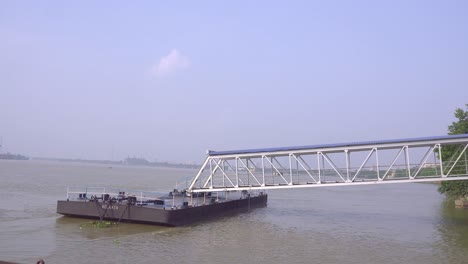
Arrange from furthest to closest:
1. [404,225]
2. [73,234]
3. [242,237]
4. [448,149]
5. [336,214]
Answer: [448,149] → [336,214] → [404,225] → [242,237] → [73,234]

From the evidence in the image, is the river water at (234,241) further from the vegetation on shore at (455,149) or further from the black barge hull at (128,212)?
the vegetation on shore at (455,149)

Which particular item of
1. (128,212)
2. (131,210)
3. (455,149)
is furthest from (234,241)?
(455,149)

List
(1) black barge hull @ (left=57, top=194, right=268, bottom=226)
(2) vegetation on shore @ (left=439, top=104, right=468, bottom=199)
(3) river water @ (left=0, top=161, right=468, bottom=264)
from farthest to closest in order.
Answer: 1. (2) vegetation on shore @ (left=439, top=104, right=468, bottom=199)
2. (1) black barge hull @ (left=57, top=194, right=268, bottom=226)
3. (3) river water @ (left=0, top=161, right=468, bottom=264)

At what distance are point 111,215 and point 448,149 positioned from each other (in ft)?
108

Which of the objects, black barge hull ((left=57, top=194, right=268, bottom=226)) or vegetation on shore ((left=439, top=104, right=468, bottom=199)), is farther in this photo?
vegetation on shore ((left=439, top=104, right=468, bottom=199))

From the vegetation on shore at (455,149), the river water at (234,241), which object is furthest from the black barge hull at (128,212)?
the vegetation on shore at (455,149)

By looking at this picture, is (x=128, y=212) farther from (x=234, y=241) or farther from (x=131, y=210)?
(x=234, y=241)

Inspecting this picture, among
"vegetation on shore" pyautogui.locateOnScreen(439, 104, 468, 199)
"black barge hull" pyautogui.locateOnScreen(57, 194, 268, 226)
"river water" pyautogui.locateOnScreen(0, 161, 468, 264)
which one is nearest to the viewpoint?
"river water" pyautogui.locateOnScreen(0, 161, 468, 264)

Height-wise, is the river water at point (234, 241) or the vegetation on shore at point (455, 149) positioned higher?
the vegetation on shore at point (455, 149)

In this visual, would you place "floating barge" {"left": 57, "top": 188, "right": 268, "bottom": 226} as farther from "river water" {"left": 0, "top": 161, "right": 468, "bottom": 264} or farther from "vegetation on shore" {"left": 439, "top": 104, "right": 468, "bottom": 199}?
"vegetation on shore" {"left": 439, "top": 104, "right": 468, "bottom": 199}

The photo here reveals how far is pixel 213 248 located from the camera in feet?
64.3

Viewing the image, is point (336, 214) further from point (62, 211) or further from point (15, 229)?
point (15, 229)

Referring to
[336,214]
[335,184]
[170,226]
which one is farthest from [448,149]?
[170,226]

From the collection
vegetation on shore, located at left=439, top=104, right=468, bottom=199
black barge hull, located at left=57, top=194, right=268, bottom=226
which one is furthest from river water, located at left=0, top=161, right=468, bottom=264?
vegetation on shore, located at left=439, top=104, right=468, bottom=199
